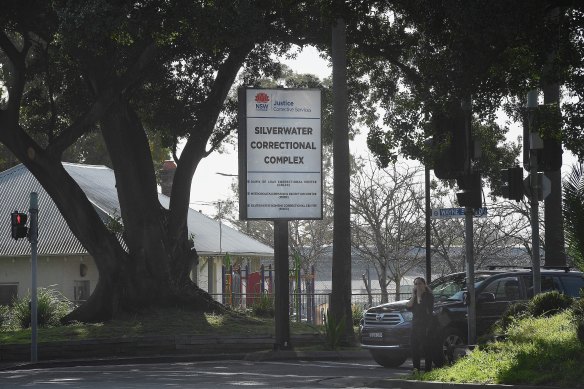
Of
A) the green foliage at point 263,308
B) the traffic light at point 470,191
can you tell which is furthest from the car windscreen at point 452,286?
the green foliage at point 263,308

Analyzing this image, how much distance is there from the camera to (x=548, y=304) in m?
17.6

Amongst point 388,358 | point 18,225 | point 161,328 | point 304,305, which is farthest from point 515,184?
point 304,305

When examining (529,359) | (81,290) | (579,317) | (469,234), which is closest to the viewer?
(529,359)

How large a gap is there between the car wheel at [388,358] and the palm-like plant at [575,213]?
6715 millimetres

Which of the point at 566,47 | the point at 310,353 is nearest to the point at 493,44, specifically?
the point at 566,47

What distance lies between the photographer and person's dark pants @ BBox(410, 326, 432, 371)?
17609 millimetres

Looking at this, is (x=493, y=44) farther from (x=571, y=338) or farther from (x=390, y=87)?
(x=390, y=87)

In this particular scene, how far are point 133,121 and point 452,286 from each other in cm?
1259

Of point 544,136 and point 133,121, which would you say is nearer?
point 544,136

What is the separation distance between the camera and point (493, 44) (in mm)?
16766

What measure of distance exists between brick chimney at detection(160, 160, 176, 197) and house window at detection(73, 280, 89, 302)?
540 inches

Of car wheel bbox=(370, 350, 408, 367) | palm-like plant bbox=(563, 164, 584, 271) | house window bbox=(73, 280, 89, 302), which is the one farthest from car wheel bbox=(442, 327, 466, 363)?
house window bbox=(73, 280, 89, 302)

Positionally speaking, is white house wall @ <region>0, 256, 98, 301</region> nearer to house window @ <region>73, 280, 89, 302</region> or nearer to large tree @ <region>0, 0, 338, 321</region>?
house window @ <region>73, 280, 89, 302</region>

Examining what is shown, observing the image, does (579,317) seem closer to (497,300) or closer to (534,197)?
(534,197)
